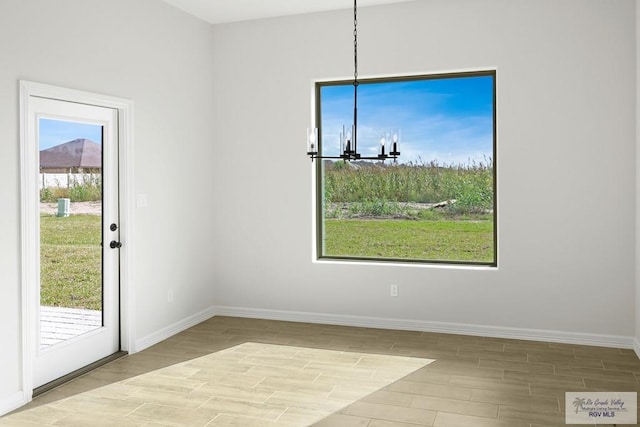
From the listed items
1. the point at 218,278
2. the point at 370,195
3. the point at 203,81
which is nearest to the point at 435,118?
the point at 370,195

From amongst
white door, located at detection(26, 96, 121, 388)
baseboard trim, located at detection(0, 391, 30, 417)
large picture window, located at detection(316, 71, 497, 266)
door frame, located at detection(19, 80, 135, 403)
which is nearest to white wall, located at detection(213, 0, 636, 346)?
large picture window, located at detection(316, 71, 497, 266)

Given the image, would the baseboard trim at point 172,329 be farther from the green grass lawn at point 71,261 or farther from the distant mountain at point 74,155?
the distant mountain at point 74,155

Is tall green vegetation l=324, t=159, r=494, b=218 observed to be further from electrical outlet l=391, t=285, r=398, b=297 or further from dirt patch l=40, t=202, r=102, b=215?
dirt patch l=40, t=202, r=102, b=215

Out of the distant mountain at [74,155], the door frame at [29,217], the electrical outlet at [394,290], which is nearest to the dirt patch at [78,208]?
the door frame at [29,217]

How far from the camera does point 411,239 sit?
5617 mm

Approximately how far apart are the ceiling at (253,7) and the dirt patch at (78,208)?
203cm

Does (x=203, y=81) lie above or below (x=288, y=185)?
above

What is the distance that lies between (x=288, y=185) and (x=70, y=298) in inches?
93.1

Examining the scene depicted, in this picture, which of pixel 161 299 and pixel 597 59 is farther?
pixel 161 299

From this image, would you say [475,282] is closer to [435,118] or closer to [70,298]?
[435,118]

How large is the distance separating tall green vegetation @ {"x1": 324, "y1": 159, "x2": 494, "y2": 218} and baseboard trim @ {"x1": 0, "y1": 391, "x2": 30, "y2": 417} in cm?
320

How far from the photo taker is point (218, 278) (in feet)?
20.0

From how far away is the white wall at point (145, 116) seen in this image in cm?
362

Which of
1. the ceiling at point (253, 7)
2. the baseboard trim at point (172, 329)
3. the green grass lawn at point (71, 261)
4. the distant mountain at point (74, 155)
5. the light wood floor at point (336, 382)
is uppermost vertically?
the ceiling at point (253, 7)
